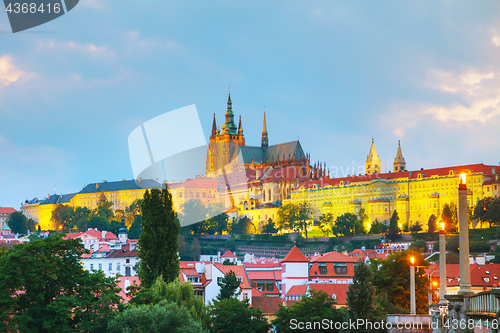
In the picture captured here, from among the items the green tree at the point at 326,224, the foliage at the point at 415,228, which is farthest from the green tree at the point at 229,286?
the green tree at the point at 326,224

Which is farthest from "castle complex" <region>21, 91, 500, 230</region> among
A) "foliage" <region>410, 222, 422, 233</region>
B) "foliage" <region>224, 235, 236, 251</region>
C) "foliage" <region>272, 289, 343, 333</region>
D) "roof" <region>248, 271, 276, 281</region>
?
"foliage" <region>272, 289, 343, 333</region>

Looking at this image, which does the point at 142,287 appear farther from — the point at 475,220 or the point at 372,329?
the point at 475,220

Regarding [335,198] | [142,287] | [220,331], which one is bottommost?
[220,331]

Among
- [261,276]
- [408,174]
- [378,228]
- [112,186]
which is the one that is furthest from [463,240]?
[112,186]

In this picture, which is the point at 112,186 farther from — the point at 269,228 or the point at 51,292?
the point at 51,292

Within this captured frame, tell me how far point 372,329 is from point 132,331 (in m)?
9.91

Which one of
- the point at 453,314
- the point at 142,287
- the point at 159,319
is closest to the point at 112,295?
the point at 159,319

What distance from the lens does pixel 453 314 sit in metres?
16.3

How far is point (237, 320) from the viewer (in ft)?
120

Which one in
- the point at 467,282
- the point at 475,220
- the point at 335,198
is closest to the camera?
the point at 467,282

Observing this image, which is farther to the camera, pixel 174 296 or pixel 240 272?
pixel 240 272

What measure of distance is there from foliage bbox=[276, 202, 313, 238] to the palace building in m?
8.53

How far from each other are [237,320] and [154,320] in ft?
27.9

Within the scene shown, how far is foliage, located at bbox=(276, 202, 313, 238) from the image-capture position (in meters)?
138
